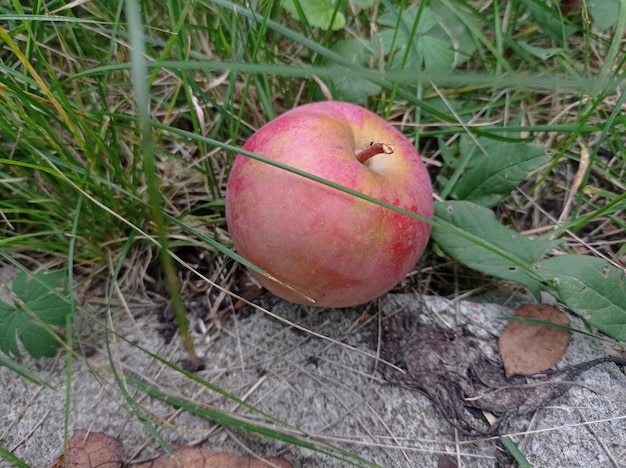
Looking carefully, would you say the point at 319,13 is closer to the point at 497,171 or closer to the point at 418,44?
the point at 418,44

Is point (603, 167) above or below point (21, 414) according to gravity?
above

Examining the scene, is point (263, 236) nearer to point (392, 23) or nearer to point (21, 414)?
point (21, 414)

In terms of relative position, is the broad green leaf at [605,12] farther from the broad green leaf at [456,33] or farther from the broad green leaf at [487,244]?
the broad green leaf at [487,244]

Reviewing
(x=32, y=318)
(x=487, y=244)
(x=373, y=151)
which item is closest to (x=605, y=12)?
(x=487, y=244)

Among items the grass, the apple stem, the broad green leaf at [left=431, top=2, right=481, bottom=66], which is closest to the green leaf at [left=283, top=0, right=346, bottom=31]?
the grass

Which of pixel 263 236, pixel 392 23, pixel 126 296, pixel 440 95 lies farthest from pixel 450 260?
pixel 126 296
